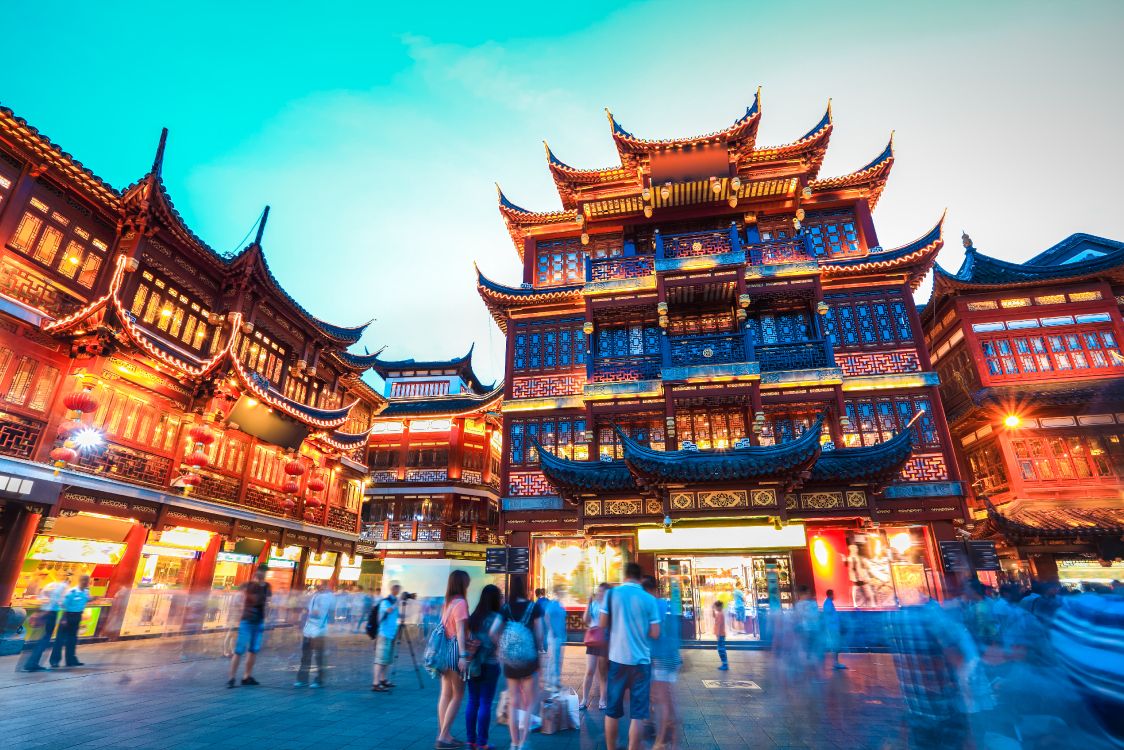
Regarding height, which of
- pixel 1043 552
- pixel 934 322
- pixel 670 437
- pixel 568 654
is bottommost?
pixel 568 654

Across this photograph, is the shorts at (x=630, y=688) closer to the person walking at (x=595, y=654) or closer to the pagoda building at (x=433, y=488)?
the person walking at (x=595, y=654)

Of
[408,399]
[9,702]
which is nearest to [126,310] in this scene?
[9,702]

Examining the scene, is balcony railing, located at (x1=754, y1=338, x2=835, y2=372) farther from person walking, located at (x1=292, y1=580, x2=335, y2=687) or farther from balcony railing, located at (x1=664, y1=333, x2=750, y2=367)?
person walking, located at (x1=292, y1=580, x2=335, y2=687)

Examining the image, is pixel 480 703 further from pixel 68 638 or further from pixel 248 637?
pixel 68 638

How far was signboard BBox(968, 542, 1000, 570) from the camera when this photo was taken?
1491 cm

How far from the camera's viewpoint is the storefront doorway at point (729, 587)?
1573 cm

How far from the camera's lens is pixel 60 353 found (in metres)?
13.2

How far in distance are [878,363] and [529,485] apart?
472 inches

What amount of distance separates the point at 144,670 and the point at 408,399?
25.9 meters

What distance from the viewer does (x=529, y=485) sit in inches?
692

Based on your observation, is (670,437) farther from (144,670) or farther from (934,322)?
(934,322)

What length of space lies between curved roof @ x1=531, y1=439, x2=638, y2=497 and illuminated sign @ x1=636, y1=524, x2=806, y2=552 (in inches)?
65.6

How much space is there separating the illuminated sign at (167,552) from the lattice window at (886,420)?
2070cm

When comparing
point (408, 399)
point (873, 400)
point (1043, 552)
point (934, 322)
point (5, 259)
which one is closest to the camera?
point (5, 259)
